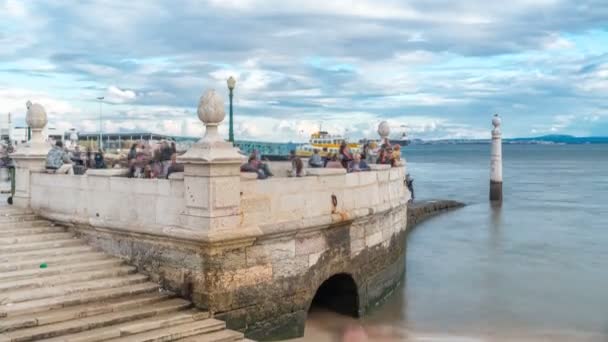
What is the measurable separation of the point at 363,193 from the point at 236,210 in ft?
11.3

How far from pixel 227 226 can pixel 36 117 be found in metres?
5.65

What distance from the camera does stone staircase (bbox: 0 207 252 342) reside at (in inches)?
322

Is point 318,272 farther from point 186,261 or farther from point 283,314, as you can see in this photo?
point 186,261

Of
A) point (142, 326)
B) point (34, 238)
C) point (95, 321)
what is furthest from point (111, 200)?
point (142, 326)

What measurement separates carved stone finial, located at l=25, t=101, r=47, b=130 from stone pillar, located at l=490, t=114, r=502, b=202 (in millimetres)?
27995

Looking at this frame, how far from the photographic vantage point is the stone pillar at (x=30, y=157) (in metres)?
12.4

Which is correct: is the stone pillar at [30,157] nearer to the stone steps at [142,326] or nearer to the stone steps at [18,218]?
the stone steps at [18,218]

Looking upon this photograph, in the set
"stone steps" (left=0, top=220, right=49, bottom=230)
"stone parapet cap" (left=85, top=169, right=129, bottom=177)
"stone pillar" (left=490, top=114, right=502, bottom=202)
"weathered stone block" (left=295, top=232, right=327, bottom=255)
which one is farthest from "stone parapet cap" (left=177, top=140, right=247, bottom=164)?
"stone pillar" (left=490, top=114, right=502, bottom=202)

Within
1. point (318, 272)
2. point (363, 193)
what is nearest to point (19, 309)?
point (318, 272)

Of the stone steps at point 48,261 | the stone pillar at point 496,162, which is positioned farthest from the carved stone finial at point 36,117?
the stone pillar at point 496,162

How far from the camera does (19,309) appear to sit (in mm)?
8375

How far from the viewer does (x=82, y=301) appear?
29.4ft

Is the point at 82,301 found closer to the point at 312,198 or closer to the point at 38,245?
the point at 38,245

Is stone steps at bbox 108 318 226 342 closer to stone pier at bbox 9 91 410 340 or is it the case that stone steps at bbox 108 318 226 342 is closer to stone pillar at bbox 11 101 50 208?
stone pier at bbox 9 91 410 340
